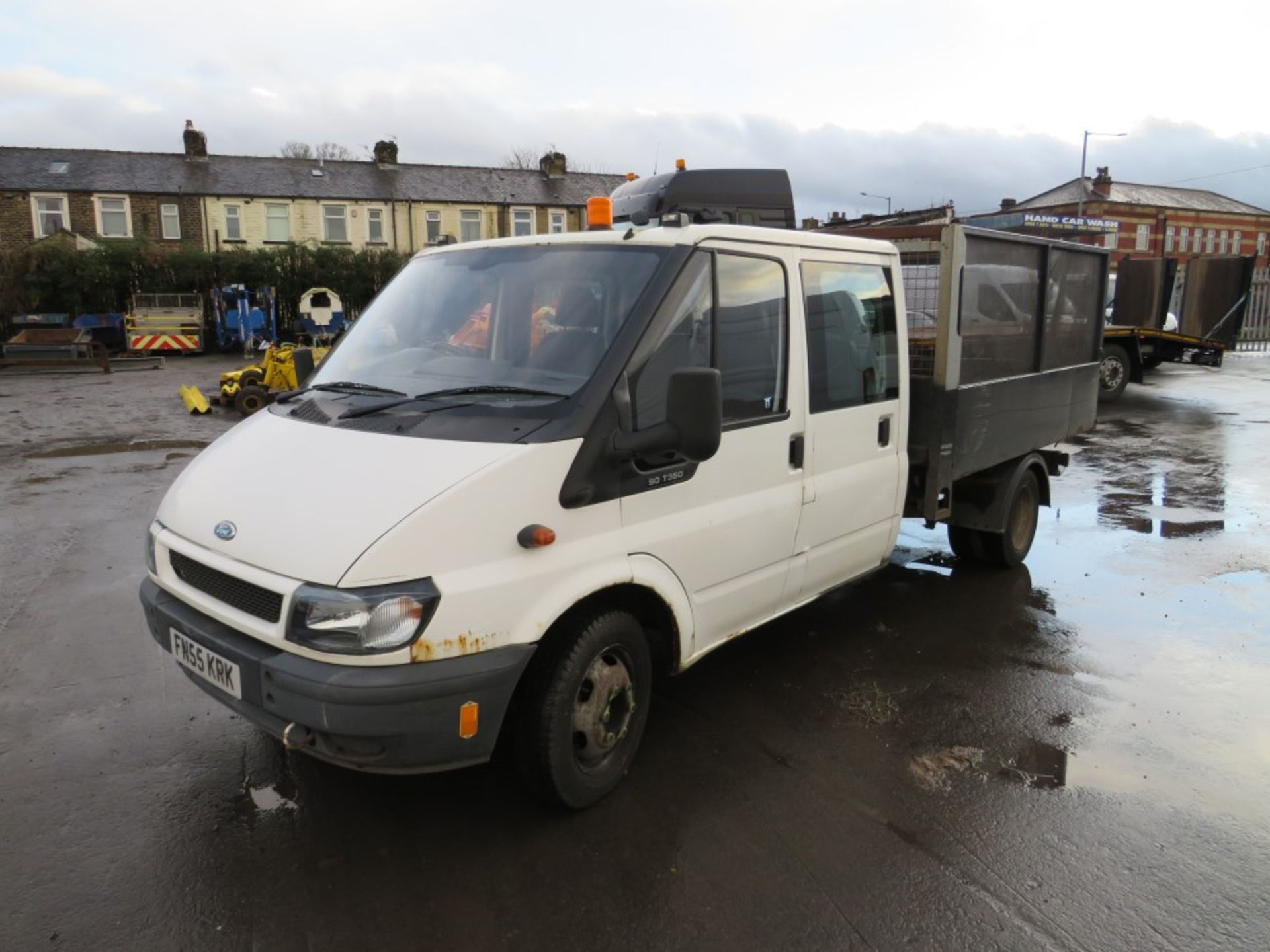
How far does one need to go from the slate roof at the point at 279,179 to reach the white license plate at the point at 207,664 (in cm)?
4175

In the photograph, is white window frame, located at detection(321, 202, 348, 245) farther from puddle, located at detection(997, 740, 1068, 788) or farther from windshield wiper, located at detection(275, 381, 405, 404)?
puddle, located at detection(997, 740, 1068, 788)

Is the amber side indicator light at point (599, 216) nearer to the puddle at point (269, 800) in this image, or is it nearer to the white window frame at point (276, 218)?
the puddle at point (269, 800)

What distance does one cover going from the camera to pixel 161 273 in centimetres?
3303

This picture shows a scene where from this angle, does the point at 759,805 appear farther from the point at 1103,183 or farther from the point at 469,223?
the point at 1103,183

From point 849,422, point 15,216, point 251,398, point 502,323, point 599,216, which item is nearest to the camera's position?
point 502,323

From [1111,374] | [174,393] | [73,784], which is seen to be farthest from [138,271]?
[73,784]

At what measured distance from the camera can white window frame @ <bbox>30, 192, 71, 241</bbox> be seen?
3697 cm

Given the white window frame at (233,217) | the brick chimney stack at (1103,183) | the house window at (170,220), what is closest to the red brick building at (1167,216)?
the brick chimney stack at (1103,183)

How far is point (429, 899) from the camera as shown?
282 cm

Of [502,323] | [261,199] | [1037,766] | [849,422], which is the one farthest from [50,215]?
[1037,766]

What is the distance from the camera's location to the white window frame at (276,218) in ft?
131

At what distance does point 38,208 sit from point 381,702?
4426cm

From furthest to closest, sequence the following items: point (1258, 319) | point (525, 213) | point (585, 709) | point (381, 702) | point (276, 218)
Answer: point (525, 213) < point (276, 218) < point (1258, 319) < point (585, 709) < point (381, 702)

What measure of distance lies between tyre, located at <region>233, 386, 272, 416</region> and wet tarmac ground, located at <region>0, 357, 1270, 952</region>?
9.45 metres
